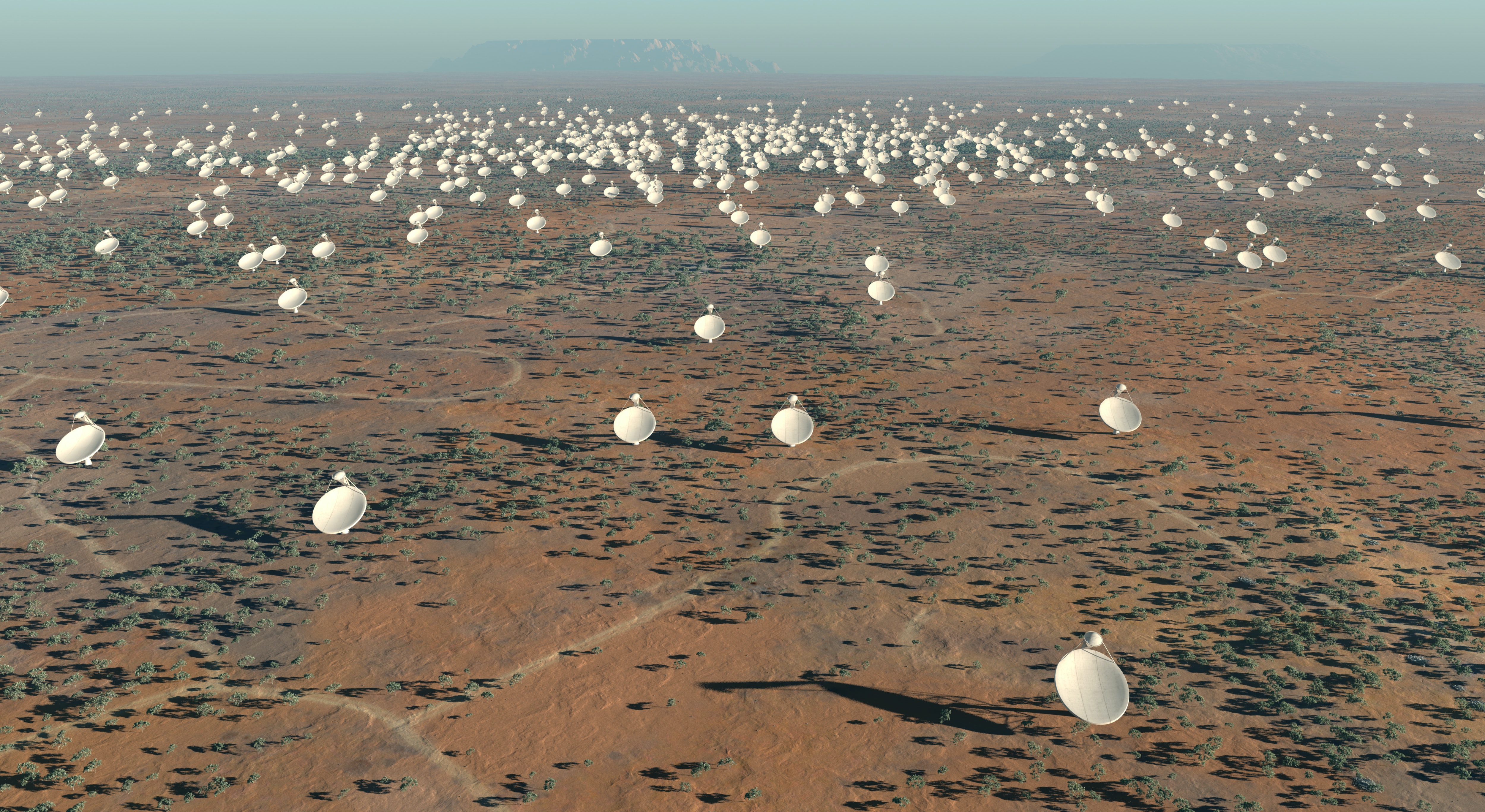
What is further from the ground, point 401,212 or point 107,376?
point 401,212

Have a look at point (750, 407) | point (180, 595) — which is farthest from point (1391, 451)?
point (180, 595)

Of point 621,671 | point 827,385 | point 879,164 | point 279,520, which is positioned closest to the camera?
point 621,671

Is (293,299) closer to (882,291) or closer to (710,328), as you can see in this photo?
(710,328)

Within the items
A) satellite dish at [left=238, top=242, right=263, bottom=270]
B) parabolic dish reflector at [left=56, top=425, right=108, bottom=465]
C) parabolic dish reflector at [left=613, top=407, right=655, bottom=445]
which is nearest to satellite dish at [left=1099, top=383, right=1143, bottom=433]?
parabolic dish reflector at [left=613, top=407, right=655, bottom=445]

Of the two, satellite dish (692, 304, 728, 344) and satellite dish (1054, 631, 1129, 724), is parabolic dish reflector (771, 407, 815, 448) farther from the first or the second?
satellite dish (1054, 631, 1129, 724)

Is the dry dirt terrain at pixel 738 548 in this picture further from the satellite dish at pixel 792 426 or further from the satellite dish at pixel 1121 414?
the satellite dish at pixel 792 426

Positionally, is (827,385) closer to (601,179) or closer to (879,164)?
(601,179)
